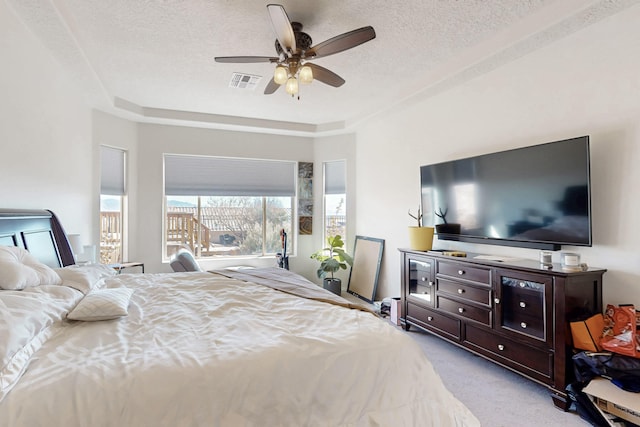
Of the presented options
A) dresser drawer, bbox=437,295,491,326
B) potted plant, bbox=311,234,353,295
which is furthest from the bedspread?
potted plant, bbox=311,234,353,295

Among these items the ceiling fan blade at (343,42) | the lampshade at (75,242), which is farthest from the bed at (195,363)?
the ceiling fan blade at (343,42)

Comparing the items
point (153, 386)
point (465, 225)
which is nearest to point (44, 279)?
point (153, 386)

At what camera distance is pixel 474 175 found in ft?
10.5

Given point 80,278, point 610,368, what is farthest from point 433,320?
point 80,278

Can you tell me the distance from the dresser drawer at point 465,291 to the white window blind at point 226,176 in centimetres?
327

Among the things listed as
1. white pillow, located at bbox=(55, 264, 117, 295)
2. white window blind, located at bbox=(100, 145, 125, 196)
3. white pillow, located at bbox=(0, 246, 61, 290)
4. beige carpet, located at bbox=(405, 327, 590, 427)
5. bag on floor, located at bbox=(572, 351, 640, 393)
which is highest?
white window blind, located at bbox=(100, 145, 125, 196)

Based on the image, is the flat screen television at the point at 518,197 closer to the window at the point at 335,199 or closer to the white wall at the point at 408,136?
the white wall at the point at 408,136

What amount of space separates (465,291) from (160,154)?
448cm

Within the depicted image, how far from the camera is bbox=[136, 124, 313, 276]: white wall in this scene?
500cm

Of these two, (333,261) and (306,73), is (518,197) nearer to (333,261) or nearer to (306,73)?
(306,73)

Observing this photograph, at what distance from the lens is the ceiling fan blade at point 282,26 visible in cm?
201

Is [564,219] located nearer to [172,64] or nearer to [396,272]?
[396,272]

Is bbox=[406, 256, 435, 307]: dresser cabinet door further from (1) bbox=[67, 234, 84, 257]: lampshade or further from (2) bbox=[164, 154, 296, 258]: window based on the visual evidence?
(1) bbox=[67, 234, 84, 257]: lampshade

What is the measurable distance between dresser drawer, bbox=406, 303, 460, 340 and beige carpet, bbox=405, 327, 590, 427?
21 centimetres
